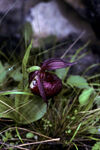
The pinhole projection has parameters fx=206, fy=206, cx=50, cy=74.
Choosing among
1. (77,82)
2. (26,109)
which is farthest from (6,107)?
(77,82)

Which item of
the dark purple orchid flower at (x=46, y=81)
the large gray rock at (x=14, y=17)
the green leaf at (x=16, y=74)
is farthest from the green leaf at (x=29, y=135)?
the large gray rock at (x=14, y=17)

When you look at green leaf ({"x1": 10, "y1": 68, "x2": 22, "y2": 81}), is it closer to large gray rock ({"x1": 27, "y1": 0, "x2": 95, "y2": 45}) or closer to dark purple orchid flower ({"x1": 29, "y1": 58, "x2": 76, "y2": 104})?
dark purple orchid flower ({"x1": 29, "y1": 58, "x2": 76, "y2": 104})

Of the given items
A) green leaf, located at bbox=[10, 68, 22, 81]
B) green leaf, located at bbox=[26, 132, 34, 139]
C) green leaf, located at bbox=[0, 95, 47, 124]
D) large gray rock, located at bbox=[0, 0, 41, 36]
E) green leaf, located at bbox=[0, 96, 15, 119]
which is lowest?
green leaf, located at bbox=[26, 132, 34, 139]

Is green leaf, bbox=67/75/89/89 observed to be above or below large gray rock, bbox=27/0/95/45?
below

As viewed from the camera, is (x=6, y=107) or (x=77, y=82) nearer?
(x=6, y=107)

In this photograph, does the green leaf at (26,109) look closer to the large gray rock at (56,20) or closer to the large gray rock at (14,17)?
the large gray rock at (14,17)

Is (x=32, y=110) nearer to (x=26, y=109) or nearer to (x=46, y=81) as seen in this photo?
(x=26, y=109)

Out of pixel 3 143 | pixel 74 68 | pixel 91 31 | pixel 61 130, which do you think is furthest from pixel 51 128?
pixel 91 31

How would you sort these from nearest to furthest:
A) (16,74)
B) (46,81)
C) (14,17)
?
1. (46,81)
2. (16,74)
3. (14,17)

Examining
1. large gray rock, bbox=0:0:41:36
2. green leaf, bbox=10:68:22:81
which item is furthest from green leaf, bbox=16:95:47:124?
large gray rock, bbox=0:0:41:36
